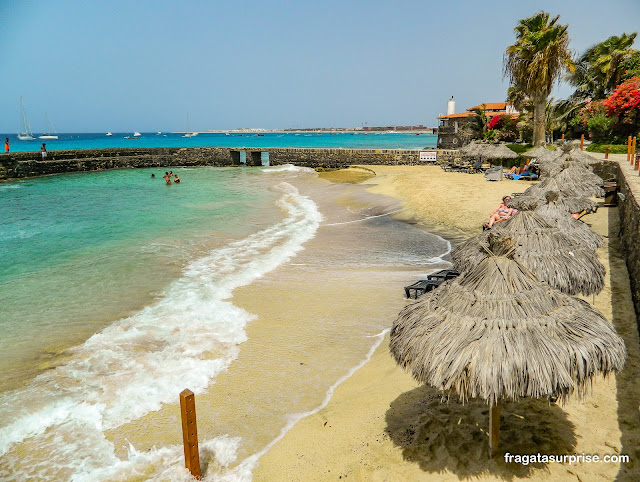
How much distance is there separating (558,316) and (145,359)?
647 cm

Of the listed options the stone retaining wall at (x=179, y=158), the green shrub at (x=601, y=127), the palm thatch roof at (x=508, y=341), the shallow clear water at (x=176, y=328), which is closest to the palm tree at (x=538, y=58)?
the green shrub at (x=601, y=127)

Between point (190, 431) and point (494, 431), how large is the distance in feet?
10.5

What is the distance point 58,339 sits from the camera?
8180 mm

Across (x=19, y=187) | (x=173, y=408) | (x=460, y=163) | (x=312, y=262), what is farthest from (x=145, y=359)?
(x=19, y=187)

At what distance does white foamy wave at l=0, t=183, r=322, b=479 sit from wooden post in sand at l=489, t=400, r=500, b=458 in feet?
12.6

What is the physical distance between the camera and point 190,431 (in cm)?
443

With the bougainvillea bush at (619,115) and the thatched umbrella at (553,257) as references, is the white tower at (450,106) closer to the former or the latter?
the bougainvillea bush at (619,115)

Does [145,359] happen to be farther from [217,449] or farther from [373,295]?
[373,295]

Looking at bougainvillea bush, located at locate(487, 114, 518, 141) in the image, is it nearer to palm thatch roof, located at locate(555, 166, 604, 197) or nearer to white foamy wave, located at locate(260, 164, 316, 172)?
white foamy wave, located at locate(260, 164, 316, 172)

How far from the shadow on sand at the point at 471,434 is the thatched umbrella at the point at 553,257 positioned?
191 cm

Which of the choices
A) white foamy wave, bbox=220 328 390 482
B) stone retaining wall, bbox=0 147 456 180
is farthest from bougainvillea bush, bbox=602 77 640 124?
white foamy wave, bbox=220 328 390 482

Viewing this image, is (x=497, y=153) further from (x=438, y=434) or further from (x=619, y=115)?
(x=438, y=434)

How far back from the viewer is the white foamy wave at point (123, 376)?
5520 millimetres

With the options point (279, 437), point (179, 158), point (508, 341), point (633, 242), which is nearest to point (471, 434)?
point (508, 341)
